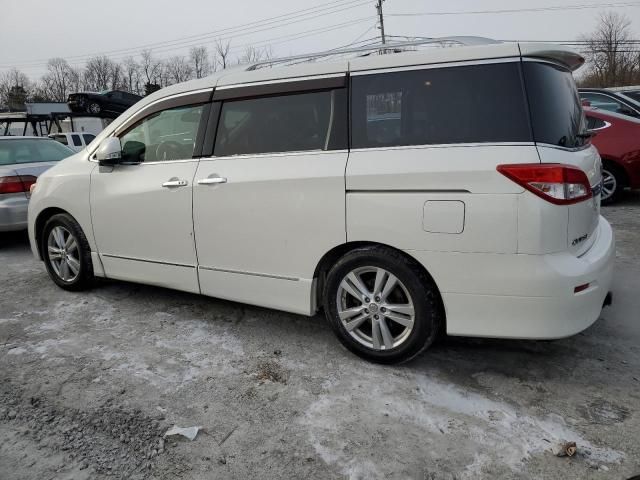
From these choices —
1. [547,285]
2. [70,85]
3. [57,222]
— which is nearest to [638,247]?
[547,285]

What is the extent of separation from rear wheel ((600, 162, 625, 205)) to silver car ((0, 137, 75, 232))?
800cm

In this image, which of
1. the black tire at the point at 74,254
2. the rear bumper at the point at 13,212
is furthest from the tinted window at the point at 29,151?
the black tire at the point at 74,254

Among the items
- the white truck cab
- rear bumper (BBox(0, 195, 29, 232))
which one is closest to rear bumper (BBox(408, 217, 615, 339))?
rear bumper (BBox(0, 195, 29, 232))

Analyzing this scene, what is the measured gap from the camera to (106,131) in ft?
13.9

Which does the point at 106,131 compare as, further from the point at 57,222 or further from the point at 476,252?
the point at 476,252

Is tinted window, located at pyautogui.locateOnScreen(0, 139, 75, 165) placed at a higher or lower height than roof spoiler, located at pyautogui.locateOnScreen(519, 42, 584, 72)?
lower

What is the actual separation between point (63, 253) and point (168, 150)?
1676mm

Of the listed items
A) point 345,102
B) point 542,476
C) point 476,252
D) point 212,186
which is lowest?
point 542,476

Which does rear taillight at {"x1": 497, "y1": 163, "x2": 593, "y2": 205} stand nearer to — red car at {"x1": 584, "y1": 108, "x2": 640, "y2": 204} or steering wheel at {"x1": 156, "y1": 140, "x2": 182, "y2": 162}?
steering wheel at {"x1": 156, "y1": 140, "x2": 182, "y2": 162}

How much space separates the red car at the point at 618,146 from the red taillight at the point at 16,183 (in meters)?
7.66

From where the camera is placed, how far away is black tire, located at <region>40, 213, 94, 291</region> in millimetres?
4375

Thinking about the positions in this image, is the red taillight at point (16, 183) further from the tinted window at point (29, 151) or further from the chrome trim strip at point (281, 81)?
the chrome trim strip at point (281, 81)

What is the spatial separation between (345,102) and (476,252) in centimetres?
122

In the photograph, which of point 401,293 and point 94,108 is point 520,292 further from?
point 94,108
